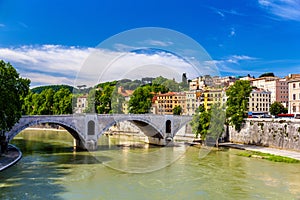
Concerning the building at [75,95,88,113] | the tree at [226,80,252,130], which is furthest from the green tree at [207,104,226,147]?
the building at [75,95,88,113]

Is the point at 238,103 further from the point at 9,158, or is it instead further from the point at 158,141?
the point at 9,158

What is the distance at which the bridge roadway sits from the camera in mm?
18969

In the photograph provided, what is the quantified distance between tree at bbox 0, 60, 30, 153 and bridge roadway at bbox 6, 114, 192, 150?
55.1 inches

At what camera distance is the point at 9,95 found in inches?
625

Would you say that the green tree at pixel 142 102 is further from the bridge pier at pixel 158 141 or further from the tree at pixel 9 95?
the tree at pixel 9 95

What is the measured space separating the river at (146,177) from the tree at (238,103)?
22.5ft

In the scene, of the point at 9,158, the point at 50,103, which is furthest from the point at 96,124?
the point at 50,103

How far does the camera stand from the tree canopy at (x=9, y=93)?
15.4 meters

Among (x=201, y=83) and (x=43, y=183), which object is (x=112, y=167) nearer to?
(x=43, y=183)

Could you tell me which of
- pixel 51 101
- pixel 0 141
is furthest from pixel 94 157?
pixel 51 101

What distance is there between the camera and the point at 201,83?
2289 cm

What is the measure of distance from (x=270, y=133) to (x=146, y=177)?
1254 centimetres

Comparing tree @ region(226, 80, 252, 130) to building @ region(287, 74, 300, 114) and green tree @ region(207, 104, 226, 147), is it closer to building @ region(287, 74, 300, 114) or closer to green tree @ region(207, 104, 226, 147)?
green tree @ region(207, 104, 226, 147)

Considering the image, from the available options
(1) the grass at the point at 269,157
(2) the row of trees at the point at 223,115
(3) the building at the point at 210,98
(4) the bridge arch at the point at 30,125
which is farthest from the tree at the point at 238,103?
(4) the bridge arch at the point at 30,125
